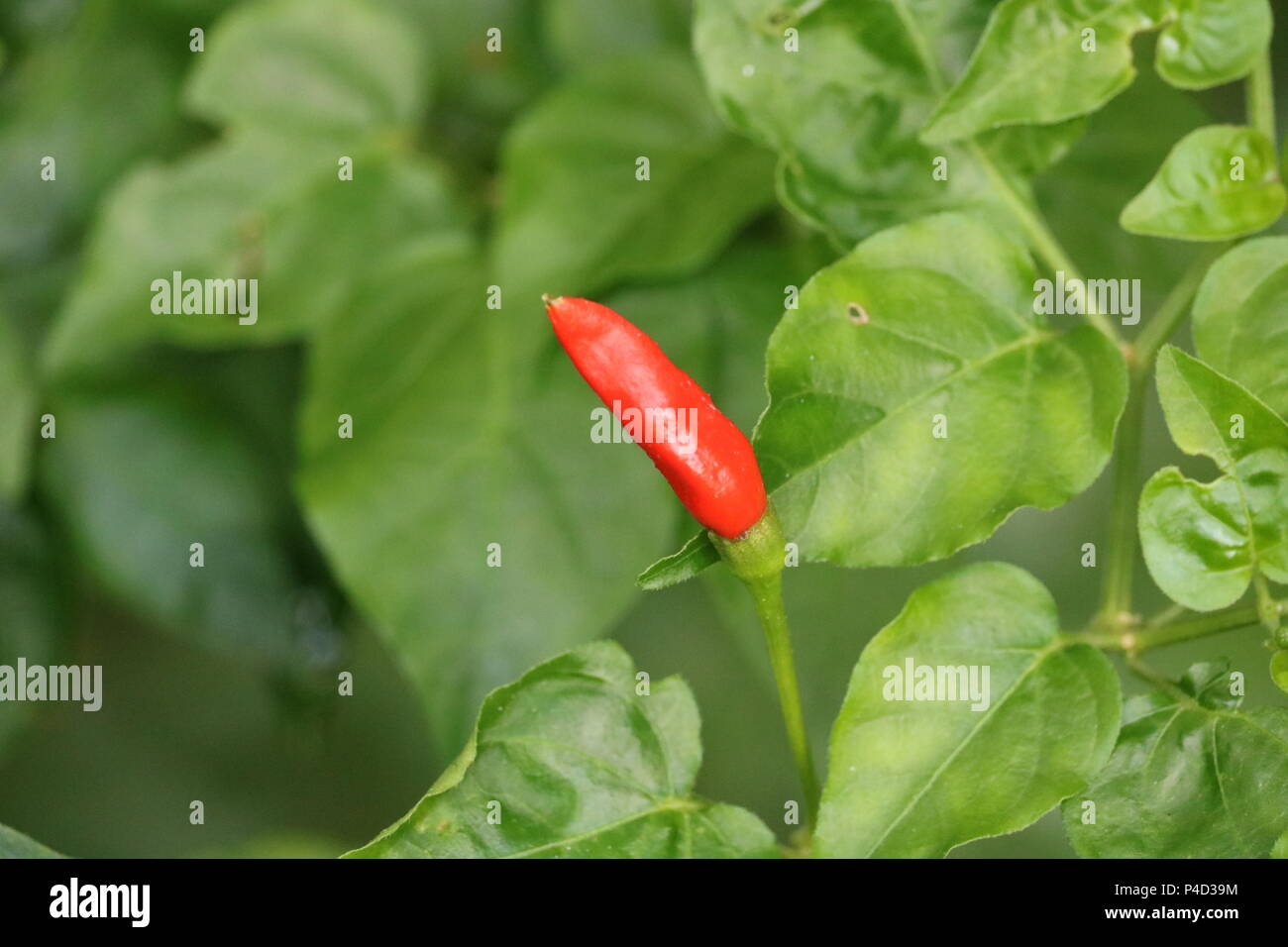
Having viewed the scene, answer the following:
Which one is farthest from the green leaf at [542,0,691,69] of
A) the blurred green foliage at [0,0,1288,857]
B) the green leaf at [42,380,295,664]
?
the green leaf at [42,380,295,664]

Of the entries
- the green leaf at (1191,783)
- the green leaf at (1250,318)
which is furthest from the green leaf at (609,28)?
the green leaf at (1191,783)

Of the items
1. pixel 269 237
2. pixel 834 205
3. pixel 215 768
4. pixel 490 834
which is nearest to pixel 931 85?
pixel 834 205

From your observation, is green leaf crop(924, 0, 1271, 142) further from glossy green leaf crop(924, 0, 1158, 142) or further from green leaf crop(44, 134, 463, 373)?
green leaf crop(44, 134, 463, 373)

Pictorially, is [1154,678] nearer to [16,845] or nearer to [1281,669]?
[1281,669]

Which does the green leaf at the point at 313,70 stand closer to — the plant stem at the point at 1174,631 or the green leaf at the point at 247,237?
the green leaf at the point at 247,237

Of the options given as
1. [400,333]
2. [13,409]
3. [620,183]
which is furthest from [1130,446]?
[13,409]

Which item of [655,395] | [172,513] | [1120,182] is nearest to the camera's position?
[655,395]
